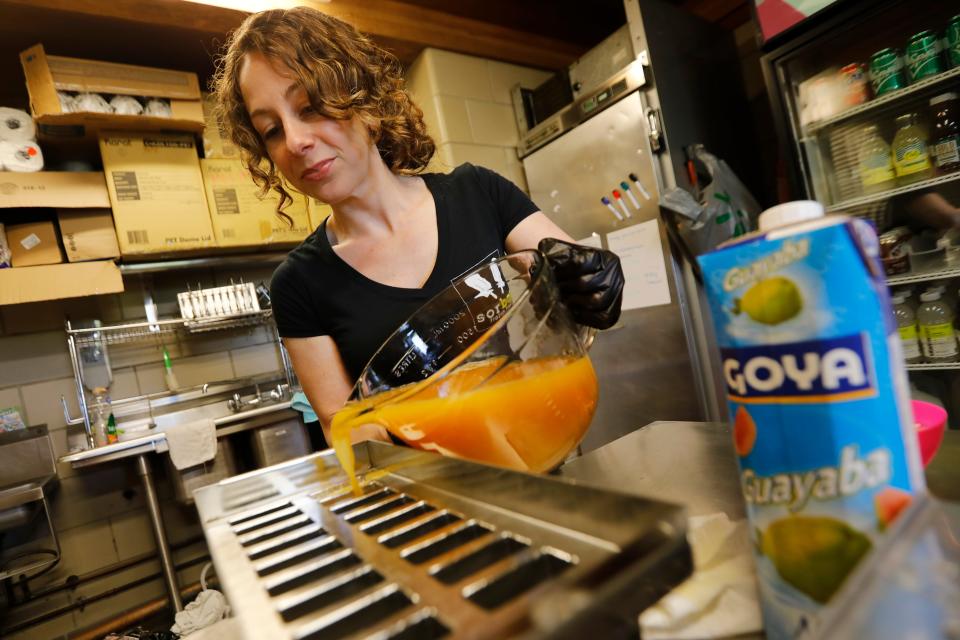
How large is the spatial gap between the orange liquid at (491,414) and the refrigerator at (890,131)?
6.16ft

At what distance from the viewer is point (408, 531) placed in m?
0.34

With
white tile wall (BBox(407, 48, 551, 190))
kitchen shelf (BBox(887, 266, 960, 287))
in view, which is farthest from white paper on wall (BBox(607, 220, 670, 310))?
white tile wall (BBox(407, 48, 551, 190))

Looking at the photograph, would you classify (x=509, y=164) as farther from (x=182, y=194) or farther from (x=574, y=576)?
(x=574, y=576)

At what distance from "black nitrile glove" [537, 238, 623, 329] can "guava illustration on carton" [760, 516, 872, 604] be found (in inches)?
16.0

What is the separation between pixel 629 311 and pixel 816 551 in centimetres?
240

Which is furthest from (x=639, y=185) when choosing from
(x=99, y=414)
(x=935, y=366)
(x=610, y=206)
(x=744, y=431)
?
(x=99, y=414)

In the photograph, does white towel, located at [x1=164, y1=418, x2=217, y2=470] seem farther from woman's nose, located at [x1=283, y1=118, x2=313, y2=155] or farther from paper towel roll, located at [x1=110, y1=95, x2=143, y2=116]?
woman's nose, located at [x1=283, y1=118, x2=313, y2=155]

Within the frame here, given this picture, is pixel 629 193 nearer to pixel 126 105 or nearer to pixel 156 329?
pixel 126 105

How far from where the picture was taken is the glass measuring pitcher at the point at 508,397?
1.63 ft

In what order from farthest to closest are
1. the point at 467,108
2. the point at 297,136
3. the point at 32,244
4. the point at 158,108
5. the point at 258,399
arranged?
1. the point at 258,399
2. the point at 467,108
3. the point at 158,108
4. the point at 32,244
5. the point at 297,136

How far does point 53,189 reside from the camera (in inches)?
101

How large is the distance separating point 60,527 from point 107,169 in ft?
6.29

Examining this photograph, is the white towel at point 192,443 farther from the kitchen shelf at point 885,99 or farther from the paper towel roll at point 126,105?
the kitchen shelf at point 885,99

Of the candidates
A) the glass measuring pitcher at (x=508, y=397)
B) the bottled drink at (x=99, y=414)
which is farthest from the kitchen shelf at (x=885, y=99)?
the bottled drink at (x=99, y=414)
